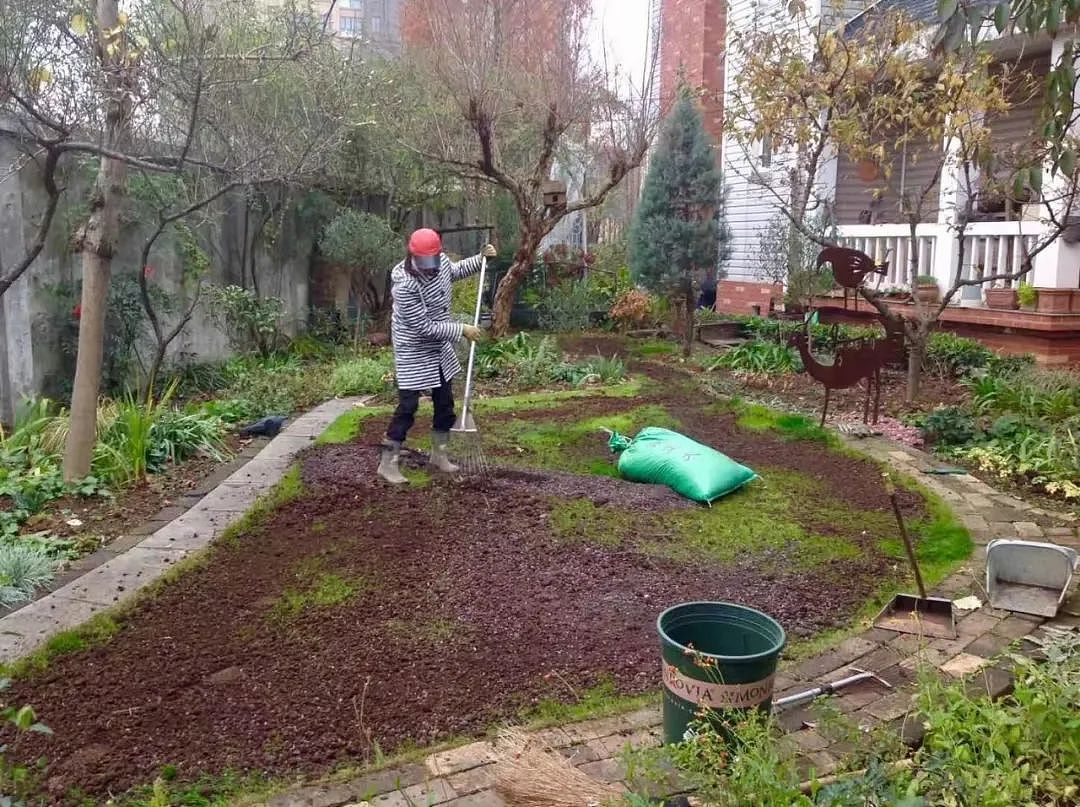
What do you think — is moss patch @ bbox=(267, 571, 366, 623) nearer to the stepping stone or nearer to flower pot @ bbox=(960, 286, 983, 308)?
the stepping stone

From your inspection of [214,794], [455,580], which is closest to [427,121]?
[455,580]

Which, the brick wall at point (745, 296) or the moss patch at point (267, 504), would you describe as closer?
the moss patch at point (267, 504)

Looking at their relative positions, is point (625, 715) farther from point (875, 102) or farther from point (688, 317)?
point (688, 317)

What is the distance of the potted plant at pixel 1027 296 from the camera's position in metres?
8.71

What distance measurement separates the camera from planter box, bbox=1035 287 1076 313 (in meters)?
8.55

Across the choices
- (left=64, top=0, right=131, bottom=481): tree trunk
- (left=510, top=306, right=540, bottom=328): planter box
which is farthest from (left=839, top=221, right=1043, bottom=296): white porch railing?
(left=64, top=0, right=131, bottom=481): tree trunk

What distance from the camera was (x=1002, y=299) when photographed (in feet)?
29.8

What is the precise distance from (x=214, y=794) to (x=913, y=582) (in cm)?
323

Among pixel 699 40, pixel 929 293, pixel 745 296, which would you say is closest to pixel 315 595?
pixel 929 293

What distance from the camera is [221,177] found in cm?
942

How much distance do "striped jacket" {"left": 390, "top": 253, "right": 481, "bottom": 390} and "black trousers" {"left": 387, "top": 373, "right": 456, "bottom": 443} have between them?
0.06 meters

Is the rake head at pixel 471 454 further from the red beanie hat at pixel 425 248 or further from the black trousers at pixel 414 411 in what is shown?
the red beanie hat at pixel 425 248

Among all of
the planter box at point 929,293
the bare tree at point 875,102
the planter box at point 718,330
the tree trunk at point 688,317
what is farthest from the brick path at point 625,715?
the planter box at point 718,330

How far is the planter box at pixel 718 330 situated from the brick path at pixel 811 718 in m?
7.92
